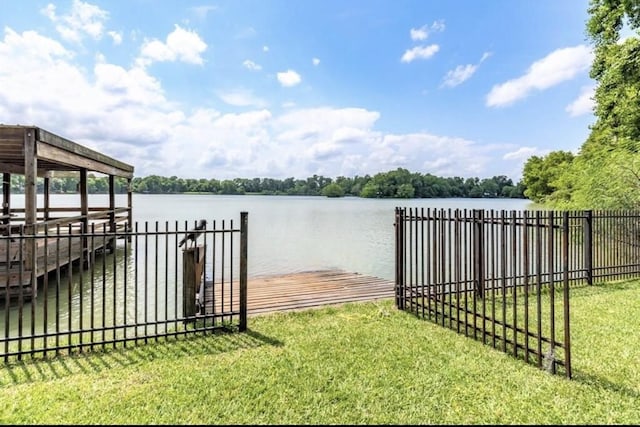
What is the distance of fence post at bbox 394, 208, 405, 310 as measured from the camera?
581 cm

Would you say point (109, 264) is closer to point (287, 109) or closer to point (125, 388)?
point (125, 388)

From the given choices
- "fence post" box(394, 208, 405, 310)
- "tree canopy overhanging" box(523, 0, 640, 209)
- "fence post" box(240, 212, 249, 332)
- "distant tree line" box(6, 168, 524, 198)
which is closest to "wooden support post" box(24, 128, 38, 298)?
"fence post" box(240, 212, 249, 332)

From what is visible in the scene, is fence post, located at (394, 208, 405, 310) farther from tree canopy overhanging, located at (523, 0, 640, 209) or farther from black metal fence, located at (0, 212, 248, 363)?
tree canopy overhanging, located at (523, 0, 640, 209)

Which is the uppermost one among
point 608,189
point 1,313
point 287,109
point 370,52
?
point 370,52

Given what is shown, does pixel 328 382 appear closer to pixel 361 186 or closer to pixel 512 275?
pixel 512 275

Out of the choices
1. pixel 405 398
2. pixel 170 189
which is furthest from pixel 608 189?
pixel 170 189

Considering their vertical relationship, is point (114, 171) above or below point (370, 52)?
below

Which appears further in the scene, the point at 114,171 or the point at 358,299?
the point at 114,171

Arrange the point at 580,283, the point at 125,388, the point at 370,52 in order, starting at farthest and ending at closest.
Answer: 1. the point at 370,52
2. the point at 580,283
3. the point at 125,388

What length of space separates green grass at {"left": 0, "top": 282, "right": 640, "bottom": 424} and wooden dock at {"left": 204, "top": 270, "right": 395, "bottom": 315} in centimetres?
148

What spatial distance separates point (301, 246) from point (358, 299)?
390 inches

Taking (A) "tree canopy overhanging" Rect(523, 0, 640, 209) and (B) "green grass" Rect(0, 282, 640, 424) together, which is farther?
(A) "tree canopy overhanging" Rect(523, 0, 640, 209)

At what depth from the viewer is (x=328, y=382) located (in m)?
3.47

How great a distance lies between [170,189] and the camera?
90.9m
